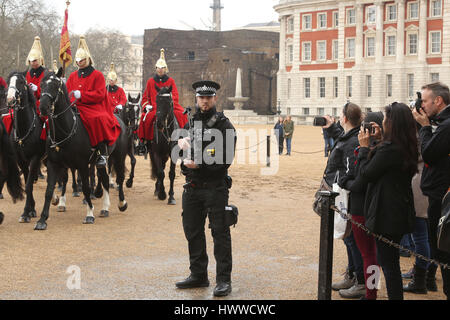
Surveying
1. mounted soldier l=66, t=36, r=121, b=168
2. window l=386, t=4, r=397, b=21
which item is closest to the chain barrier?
mounted soldier l=66, t=36, r=121, b=168

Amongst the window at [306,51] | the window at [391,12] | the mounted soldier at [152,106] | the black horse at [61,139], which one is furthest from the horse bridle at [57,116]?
the window at [306,51]

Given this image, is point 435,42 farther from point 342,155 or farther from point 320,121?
point 342,155

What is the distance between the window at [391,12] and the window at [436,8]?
4.08 metres

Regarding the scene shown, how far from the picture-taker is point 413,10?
6531cm

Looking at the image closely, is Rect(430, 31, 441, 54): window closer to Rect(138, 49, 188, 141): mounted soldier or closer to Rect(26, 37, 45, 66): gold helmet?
Rect(138, 49, 188, 141): mounted soldier

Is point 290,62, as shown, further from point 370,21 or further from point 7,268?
point 7,268

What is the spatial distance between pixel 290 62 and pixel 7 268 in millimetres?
69328

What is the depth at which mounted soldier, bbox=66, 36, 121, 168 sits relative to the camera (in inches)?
410

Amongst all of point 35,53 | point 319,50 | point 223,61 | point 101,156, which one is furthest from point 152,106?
point 319,50

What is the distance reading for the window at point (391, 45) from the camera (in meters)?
66.5

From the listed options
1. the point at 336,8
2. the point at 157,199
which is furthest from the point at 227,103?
the point at 157,199

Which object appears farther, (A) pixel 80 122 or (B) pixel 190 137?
(A) pixel 80 122

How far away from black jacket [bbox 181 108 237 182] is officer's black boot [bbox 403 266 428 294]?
2.19m

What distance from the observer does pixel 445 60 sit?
62.4 meters
